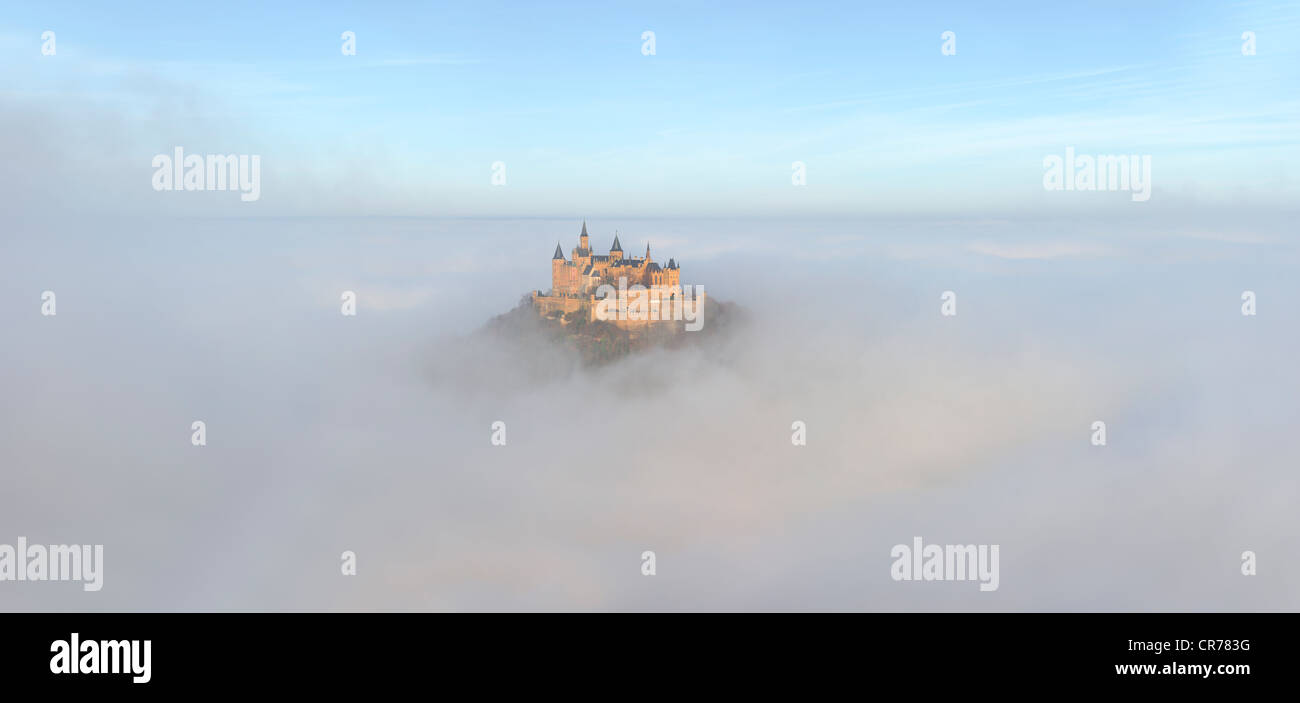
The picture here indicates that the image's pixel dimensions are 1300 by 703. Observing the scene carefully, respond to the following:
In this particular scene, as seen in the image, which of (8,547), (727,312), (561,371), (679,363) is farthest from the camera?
(727,312)

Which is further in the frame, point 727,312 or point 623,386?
point 727,312

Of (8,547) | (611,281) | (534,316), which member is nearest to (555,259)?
(611,281)

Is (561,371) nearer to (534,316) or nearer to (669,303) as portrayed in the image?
(534,316)

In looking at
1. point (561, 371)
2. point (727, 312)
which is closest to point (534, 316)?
point (561, 371)
